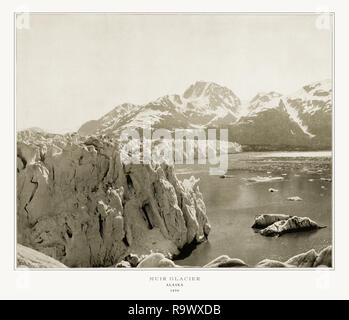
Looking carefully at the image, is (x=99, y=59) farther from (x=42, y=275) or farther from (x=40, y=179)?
(x=42, y=275)

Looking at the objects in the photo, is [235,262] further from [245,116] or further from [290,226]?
[245,116]

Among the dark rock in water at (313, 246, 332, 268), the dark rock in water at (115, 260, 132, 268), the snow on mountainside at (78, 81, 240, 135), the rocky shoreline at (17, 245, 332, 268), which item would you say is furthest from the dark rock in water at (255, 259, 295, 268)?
the snow on mountainside at (78, 81, 240, 135)

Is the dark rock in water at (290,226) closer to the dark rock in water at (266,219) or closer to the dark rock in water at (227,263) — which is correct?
the dark rock in water at (266,219)

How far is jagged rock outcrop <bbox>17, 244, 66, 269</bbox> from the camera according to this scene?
3375 millimetres

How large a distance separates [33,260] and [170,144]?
5.56 ft

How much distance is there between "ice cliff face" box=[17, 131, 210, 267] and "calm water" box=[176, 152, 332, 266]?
0.46 feet

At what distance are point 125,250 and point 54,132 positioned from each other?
134 centimetres

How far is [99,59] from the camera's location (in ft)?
11.7

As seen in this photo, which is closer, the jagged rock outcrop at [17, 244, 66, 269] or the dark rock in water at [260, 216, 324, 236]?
the jagged rock outcrop at [17, 244, 66, 269]

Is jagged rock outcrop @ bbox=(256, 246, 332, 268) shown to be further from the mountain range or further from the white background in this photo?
the mountain range

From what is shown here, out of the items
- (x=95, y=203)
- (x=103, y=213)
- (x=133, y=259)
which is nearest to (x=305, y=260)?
(x=133, y=259)

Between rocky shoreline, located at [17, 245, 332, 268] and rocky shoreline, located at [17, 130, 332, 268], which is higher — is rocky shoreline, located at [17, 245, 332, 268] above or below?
below

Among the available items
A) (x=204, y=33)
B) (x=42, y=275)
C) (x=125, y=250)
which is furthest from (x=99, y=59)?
(x=42, y=275)

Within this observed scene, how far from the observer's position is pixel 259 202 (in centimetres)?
354
